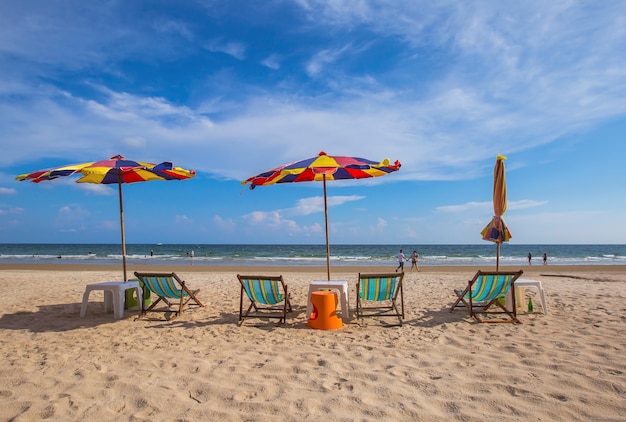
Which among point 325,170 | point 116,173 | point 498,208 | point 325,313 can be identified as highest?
point 116,173

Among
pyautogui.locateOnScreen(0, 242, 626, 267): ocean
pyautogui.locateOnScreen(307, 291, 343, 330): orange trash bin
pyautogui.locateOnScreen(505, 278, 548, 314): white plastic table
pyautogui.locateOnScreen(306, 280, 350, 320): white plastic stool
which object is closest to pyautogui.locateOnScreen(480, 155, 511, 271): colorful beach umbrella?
pyautogui.locateOnScreen(505, 278, 548, 314): white plastic table

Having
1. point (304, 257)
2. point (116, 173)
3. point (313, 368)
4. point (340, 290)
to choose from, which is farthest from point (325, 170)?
point (304, 257)

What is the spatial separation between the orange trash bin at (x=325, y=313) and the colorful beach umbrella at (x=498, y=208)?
2399 mm

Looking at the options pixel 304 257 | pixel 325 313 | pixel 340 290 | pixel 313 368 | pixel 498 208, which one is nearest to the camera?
pixel 313 368

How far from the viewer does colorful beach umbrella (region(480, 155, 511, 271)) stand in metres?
5.54

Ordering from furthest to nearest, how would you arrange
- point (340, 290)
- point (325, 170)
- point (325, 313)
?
point (340, 290) < point (325, 170) < point (325, 313)

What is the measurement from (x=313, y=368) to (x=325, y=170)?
8.18 ft

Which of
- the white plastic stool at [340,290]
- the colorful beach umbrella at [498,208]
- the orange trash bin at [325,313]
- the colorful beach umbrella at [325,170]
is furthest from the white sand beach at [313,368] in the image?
the colorful beach umbrella at [325,170]

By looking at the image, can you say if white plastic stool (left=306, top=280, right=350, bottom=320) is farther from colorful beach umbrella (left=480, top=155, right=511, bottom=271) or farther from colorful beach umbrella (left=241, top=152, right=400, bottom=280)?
colorful beach umbrella (left=480, top=155, right=511, bottom=271)

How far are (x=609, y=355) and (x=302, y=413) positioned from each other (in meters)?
2.92

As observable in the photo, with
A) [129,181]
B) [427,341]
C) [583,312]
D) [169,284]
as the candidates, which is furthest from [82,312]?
[583,312]

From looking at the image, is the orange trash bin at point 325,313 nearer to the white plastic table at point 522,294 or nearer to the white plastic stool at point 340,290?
the white plastic stool at point 340,290

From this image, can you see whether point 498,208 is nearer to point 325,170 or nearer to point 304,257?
point 325,170

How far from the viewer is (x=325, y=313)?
195 inches
